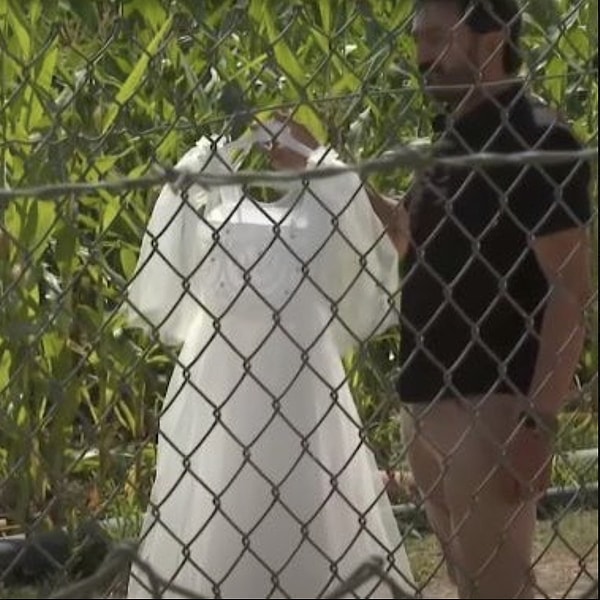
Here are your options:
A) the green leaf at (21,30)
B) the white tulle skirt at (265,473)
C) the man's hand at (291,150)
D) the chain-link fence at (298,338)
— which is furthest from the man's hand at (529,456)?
the green leaf at (21,30)

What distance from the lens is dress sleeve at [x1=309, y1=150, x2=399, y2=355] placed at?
2.83m

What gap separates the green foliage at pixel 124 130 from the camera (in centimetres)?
371

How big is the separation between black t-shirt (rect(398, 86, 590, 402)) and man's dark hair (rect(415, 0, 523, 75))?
10 centimetres

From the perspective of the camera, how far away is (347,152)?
3625 mm

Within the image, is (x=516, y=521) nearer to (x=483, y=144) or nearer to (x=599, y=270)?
(x=483, y=144)

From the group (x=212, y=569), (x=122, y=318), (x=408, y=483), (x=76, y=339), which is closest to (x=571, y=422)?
(x=408, y=483)

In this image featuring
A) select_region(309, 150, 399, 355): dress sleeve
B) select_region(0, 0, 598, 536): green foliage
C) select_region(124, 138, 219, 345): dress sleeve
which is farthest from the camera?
select_region(0, 0, 598, 536): green foliage

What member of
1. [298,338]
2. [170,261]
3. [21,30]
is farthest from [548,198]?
[21,30]

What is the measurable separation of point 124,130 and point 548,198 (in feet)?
3.80

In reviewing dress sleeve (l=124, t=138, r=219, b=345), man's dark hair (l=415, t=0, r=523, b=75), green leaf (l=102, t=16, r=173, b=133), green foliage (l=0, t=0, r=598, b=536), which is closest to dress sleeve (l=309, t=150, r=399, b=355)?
dress sleeve (l=124, t=138, r=219, b=345)

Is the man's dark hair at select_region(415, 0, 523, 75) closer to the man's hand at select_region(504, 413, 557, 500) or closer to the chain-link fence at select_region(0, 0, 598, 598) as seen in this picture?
the chain-link fence at select_region(0, 0, 598, 598)

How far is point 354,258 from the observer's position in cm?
285

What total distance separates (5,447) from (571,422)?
133cm

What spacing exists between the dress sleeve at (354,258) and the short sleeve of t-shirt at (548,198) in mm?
204
